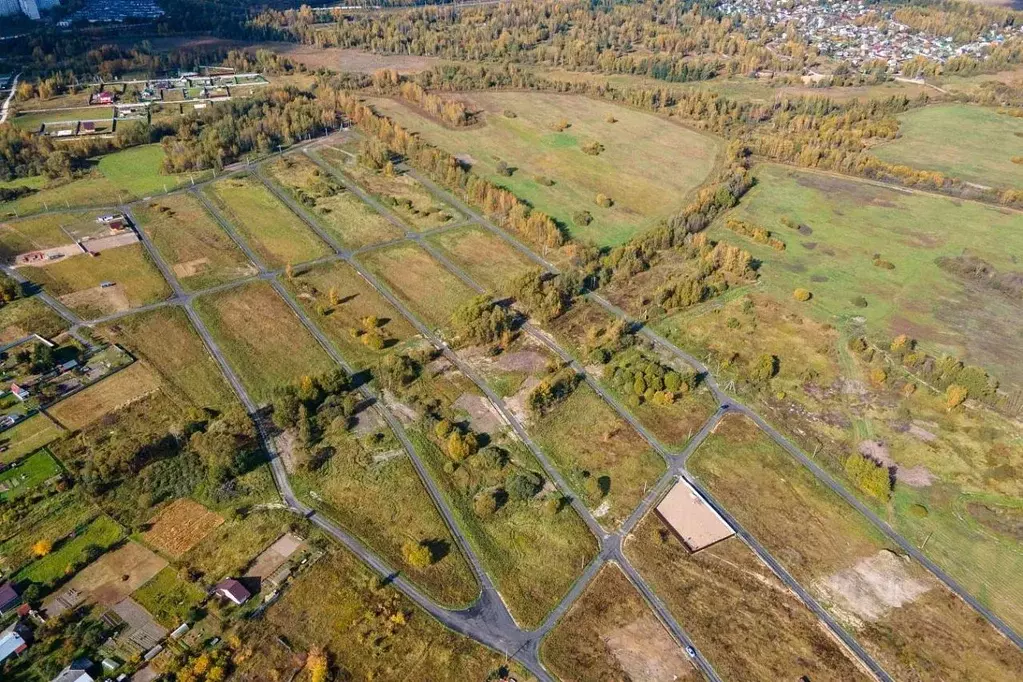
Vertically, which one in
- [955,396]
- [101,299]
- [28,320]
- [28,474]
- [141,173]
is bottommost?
[28,474]

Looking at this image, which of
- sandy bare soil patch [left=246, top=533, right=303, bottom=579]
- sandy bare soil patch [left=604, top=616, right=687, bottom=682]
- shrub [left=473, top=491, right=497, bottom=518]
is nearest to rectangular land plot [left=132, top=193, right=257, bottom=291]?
sandy bare soil patch [left=246, top=533, right=303, bottom=579]

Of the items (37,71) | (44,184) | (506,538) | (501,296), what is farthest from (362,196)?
(37,71)

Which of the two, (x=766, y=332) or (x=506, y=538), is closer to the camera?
(x=506, y=538)

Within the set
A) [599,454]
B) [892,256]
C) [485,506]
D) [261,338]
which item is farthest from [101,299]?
[892,256]

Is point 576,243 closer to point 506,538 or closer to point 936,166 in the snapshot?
point 506,538

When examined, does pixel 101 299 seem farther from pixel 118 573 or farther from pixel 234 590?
pixel 234 590
